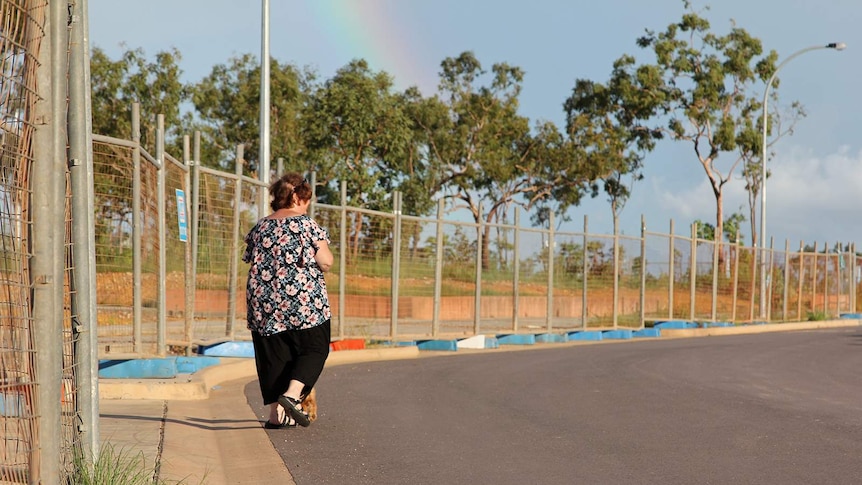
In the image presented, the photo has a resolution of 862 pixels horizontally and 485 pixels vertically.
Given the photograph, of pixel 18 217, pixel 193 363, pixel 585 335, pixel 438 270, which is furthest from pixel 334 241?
pixel 18 217

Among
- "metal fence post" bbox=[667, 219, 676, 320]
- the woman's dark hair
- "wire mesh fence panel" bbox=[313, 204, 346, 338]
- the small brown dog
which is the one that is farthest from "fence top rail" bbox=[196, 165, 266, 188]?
"metal fence post" bbox=[667, 219, 676, 320]

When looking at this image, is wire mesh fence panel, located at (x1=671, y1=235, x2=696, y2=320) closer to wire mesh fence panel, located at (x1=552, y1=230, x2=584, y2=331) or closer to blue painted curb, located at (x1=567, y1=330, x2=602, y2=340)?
blue painted curb, located at (x1=567, y1=330, x2=602, y2=340)

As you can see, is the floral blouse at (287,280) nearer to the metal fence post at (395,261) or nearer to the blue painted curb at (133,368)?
the blue painted curb at (133,368)

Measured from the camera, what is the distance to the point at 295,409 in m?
8.30

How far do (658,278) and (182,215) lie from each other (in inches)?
684

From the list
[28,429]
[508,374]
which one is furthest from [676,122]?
[28,429]

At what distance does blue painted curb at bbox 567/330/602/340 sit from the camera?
24422mm

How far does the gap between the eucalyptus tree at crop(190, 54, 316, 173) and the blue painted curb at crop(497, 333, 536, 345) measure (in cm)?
2194

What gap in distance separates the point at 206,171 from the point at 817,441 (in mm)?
7047

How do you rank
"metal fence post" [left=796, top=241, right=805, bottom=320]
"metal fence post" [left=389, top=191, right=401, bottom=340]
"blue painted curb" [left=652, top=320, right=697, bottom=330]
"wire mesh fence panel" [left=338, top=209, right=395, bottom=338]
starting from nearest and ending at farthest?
"wire mesh fence panel" [left=338, top=209, right=395, bottom=338], "metal fence post" [left=389, top=191, right=401, bottom=340], "blue painted curb" [left=652, top=320, right=697, bottom=330], "metal fence post" [left=796, top=241, right=805, bottom=320]

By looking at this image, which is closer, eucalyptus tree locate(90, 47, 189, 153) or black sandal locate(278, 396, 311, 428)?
black sandal locate(278, 396, 311, 428)

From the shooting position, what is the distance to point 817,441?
8312mm

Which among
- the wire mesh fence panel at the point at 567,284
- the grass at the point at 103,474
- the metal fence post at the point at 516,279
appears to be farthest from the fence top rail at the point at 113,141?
the wire mesh fence panel at the point at 567,284

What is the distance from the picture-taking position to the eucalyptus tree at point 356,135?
41.2m
